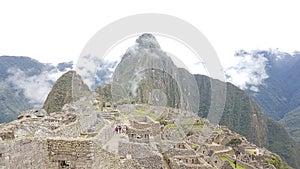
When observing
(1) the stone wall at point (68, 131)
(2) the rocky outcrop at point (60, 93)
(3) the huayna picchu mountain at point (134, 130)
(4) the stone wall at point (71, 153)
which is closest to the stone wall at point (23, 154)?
(3) the huayna picchu mountain at point (134, 130)

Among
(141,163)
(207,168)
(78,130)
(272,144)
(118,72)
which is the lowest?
(272,144)

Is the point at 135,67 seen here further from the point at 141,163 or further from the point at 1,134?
the point at 1,134

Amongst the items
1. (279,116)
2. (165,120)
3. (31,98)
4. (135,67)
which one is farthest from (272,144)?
(135,67)

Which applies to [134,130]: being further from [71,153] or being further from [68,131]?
[71,153]

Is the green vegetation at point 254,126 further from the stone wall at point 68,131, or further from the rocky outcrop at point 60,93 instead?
the stone wall at point 68,131

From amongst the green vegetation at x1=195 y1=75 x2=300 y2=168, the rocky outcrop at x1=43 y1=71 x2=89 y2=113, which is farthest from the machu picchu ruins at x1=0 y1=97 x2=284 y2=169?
the green vegetation at x1=195 y1=75 x2=300 y2=168

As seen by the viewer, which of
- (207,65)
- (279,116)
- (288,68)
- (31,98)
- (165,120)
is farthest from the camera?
(288,68)

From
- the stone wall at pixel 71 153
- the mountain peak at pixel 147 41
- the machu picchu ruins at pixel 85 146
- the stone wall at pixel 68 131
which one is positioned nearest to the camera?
→ the machu picchu ruins at pixel 85 146

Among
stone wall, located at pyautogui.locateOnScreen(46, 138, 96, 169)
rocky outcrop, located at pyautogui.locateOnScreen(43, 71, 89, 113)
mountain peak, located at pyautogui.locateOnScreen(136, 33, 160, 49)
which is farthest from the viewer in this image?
rocky outcrop, located at pyautogui.locateOnScreen(43, 71, 89, 113)

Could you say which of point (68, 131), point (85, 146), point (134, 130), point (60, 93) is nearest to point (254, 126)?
point (60, 93)

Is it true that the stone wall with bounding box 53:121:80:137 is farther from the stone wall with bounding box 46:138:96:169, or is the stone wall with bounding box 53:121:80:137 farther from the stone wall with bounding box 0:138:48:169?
the stone wall with bounding box 0:138:48:169

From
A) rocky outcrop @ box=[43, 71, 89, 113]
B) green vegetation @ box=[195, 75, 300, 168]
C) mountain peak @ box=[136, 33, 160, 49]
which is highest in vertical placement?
mountain peak @ box=[136, 33, 160, 49]
